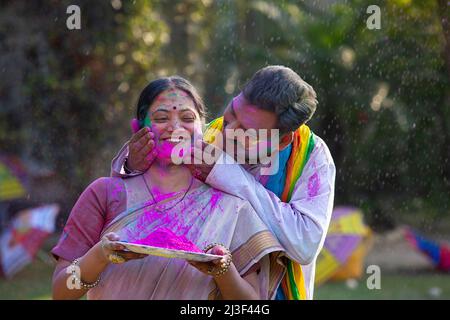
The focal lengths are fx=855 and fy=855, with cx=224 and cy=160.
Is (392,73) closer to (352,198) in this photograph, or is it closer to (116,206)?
(352,198)

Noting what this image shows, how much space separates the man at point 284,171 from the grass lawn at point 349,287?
577cm

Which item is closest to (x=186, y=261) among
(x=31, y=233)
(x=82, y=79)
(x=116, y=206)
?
(x=116, y=206)

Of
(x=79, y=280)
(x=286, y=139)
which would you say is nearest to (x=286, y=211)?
(x=286, y=139)

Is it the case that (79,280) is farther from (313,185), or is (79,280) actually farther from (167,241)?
(313,185)

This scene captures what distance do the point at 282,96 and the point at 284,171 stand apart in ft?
1.07

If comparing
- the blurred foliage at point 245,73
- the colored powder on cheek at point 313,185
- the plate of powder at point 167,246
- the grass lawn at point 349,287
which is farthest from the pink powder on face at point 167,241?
the blurred foliage at point 245,73

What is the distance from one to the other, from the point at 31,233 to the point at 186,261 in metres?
7.03

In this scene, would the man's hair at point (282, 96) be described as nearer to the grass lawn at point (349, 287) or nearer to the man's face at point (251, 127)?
the man's face at point (251, 127)

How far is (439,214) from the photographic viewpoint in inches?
483

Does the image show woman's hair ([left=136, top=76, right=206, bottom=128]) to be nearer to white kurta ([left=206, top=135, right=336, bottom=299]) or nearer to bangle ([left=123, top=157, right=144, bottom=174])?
bangle ([left=123, top=157, right=144, bottom=174])

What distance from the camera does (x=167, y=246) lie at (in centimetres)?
305

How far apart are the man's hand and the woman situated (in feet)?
0.09

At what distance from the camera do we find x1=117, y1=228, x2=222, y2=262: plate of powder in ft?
9.18

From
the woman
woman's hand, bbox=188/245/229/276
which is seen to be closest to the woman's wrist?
the woman
